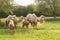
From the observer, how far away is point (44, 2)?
178 ft

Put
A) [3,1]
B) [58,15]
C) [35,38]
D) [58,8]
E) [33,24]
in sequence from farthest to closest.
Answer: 1. [58,15]
2. [58,8]
3. [3,1]
4. [33,24]
5. [35,38]

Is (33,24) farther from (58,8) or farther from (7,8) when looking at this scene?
(58,8)

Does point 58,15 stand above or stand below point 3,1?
below

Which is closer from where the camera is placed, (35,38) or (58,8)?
(35,38)

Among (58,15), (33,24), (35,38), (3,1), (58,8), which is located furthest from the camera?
(58,15)

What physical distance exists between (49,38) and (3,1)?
13.5m

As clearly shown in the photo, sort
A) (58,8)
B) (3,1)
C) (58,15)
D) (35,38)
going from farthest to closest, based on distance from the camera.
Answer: (58,15)
(58,8)
(3,1)
(35,38)

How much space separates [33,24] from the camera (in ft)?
94.7

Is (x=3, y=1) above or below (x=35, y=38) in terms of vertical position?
above

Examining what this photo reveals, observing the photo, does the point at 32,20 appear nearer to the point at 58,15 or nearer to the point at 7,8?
the point at 7,8

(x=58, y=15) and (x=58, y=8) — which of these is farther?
(x=58, y=15)

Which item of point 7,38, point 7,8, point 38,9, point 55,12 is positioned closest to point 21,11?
point 38,9

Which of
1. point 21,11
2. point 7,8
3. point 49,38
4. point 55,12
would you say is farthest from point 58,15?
point 49,38

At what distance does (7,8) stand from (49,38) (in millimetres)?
13592
